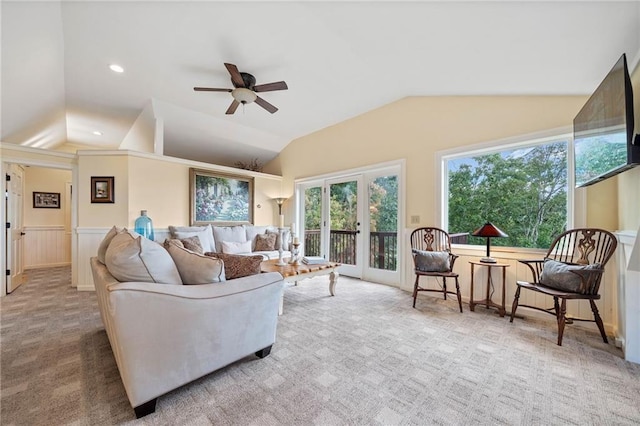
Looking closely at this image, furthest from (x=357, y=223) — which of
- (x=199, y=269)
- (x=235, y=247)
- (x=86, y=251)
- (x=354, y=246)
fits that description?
(x=86, y=251)

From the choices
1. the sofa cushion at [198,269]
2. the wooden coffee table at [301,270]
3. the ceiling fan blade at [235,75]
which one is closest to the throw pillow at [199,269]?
the sofa cushion at [198,269]

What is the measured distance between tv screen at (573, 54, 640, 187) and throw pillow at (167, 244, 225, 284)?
2.78 meters

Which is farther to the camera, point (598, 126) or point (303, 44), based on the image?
point (303, 44)

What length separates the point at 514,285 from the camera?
293cm

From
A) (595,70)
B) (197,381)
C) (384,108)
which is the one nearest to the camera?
(197,381)

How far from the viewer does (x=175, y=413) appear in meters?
1.35

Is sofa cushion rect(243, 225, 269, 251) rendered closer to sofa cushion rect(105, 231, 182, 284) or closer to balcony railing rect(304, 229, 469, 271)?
balcony railing rect(304, 229, 469, 271)

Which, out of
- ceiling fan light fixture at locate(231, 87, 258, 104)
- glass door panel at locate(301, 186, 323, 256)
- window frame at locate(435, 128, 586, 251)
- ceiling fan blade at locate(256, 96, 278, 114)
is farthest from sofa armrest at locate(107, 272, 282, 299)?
glass door panel at locate(301, 186, 323, 256)

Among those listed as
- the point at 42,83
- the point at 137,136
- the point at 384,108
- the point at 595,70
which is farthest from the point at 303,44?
the point at 137,136

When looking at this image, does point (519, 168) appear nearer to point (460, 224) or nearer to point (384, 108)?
point (460, 224)

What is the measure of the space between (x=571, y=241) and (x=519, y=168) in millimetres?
977

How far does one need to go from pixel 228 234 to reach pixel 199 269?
3.29m

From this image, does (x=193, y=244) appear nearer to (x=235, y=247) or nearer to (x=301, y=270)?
(x=235, y=247)

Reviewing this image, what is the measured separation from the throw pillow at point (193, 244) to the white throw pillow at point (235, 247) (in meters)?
0.46
